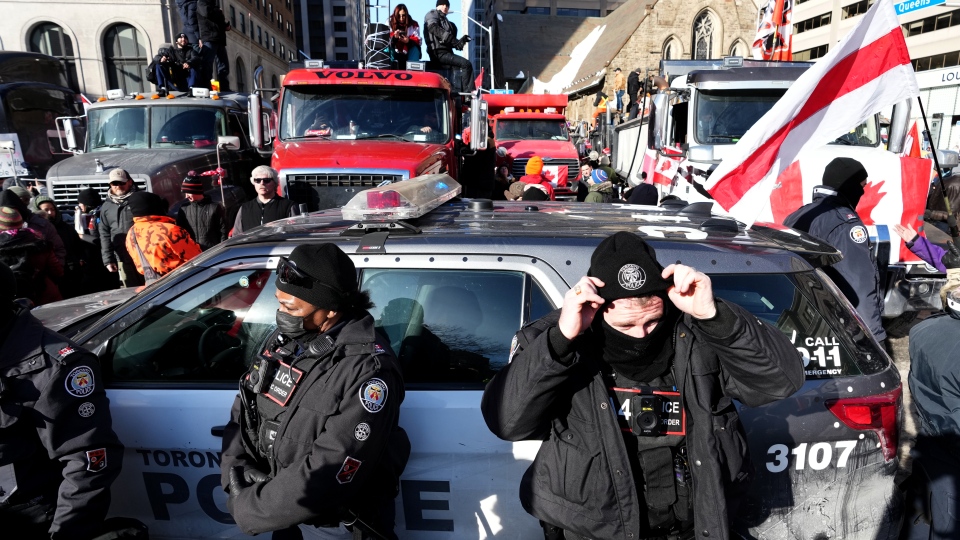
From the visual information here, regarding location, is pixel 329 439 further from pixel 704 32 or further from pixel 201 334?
pixel 704 32

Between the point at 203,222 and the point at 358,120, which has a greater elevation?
the point at 358,120

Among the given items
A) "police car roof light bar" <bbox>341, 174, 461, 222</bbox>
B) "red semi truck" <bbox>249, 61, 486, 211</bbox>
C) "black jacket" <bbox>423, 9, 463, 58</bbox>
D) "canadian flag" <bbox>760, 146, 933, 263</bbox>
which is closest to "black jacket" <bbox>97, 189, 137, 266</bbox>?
"red semi truck" <bbox>249, 61, 486, 211</bbox>

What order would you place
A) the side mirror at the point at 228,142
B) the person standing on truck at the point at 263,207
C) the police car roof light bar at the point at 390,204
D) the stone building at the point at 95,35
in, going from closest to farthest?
the police car roof light bar at the point at 390,204
the person standing on truck at the point at 263,207
the side mirror at the point at 228,142
the stone building at the point at 95,35

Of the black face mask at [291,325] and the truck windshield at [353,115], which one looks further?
the truck windshield at [353,115]

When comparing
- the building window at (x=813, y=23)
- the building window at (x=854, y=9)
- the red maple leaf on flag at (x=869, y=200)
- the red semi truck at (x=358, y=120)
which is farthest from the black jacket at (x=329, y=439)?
the building window at (x=813, y=23)

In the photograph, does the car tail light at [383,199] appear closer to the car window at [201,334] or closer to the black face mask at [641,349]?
the car window at [201,334]

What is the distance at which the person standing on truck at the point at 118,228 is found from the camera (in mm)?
6449

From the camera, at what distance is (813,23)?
4781 centimetres

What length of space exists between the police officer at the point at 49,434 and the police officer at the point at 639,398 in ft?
4.69

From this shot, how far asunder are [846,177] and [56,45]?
33.6 m

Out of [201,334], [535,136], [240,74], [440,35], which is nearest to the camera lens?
[201,334]

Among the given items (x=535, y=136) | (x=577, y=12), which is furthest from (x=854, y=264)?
(x=577, y=12)

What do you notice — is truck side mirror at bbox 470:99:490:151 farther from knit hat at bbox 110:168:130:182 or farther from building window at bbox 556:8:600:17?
building window at bbox 556:8:600:17

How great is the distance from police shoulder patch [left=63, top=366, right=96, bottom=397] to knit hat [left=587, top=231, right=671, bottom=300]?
1807 mm
